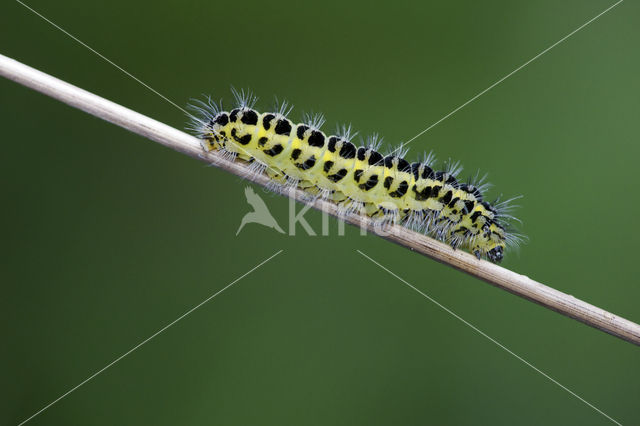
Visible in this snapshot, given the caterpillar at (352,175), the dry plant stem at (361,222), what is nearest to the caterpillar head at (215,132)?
the caterpillar at (352,175)

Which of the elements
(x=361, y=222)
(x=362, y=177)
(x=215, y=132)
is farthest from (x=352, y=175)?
(x=215, y=132)

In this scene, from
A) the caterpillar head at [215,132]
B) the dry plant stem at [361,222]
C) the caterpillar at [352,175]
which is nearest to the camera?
the dry plant stem at [361,222]

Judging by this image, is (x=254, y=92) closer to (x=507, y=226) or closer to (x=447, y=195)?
(x=447, y=195)

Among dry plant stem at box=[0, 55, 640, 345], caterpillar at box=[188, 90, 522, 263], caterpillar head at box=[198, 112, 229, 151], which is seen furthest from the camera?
caterpillar at box=[188, 90, 522, 263]

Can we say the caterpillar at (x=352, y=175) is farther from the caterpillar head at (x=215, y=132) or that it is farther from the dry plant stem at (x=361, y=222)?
the dry plant stem at (x=361, y=222)

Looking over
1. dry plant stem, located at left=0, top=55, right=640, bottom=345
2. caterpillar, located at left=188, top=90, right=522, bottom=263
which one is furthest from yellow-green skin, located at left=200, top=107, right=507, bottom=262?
dry plant stem, located at left=0, top=55, right=640, bottom=345

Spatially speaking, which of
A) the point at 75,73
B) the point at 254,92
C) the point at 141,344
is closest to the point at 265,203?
the point at 254,92

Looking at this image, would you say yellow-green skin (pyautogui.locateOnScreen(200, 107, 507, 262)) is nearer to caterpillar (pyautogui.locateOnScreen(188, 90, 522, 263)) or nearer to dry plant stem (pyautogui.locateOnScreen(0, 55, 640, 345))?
caterpillar (pyautogui.locateOnScreen(188, 90, 522, 263))

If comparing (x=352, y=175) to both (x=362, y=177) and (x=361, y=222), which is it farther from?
(x=361, y=222)
